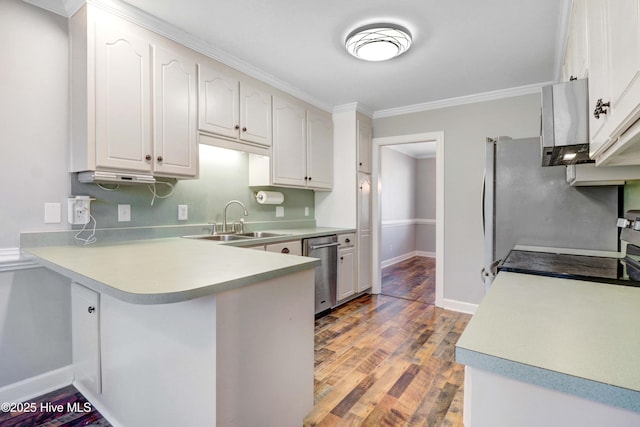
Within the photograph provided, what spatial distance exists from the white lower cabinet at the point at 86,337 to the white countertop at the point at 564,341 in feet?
5.67

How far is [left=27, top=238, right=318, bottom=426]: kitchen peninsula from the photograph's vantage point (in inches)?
41.7

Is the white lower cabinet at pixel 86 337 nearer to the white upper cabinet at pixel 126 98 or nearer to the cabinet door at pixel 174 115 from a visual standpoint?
the white upper cabinet at pixel 126 98

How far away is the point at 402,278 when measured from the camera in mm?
4859

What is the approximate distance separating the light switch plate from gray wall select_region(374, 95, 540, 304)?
3.46m

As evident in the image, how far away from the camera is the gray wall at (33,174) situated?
170 centimetres

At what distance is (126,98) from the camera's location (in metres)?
1.89

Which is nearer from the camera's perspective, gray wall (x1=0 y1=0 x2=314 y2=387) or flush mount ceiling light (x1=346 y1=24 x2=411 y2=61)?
gray wall (x1=0 y1=0 x2=314 y2=387)

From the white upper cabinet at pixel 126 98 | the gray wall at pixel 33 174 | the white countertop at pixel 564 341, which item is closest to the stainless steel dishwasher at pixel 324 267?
the white upper cabinet at pixel 126 98

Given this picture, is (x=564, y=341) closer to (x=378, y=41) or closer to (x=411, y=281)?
(x=378, y=41)

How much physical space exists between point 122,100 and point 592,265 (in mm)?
A: 2678

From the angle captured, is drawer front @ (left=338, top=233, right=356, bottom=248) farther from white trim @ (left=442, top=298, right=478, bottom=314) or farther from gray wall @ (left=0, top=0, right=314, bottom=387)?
gray wall @ (left=0, top=0, right=314, bottom=387)

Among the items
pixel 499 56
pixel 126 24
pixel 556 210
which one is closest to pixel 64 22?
pixel 126 24

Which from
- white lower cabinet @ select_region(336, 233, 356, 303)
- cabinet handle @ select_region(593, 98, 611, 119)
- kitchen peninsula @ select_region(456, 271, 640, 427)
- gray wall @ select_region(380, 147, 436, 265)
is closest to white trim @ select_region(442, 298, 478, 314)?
white lower cabinet @ select_region(336, 233, 356, 303)

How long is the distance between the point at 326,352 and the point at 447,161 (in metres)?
2.46
